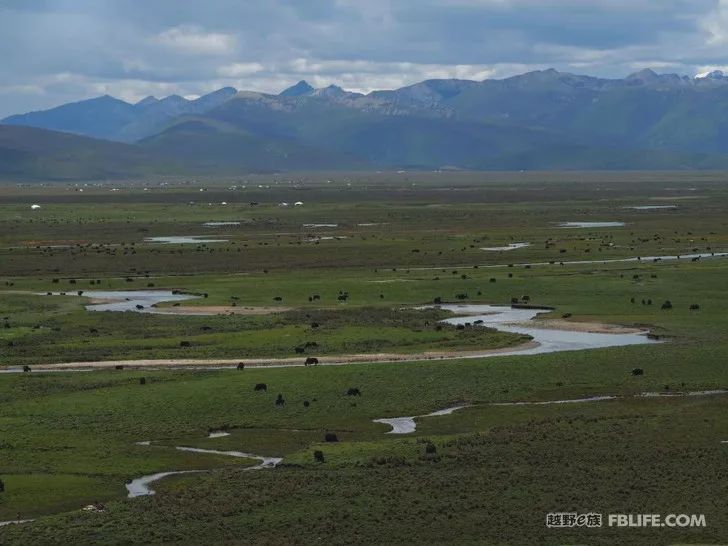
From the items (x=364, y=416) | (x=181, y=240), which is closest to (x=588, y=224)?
(x=181, y=240)

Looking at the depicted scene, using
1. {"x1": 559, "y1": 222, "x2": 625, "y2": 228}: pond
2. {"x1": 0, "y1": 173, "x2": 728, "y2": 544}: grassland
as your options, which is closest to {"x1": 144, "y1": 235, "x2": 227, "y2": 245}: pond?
{"x1": 0, "y1": 173, "x2": 728, "y2": 544}: grassland

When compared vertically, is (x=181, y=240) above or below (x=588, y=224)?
above

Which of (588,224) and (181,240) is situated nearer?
(181,240)

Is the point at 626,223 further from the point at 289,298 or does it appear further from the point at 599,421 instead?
the point at 599,421

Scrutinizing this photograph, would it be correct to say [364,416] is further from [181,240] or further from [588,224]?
[588,224]

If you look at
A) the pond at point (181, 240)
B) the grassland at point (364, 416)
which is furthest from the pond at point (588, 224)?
the grassland at point (364, 416)

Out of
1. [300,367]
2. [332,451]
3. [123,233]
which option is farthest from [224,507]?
[123,233]

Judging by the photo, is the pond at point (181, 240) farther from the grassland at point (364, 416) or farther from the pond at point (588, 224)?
→ the pond at point (588, 224)

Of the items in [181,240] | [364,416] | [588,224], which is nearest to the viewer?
[364,416]

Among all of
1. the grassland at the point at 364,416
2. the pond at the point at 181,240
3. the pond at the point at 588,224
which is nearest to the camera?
the grassland at the point at 364,416

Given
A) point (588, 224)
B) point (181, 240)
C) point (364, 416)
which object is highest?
point (181, 240)
